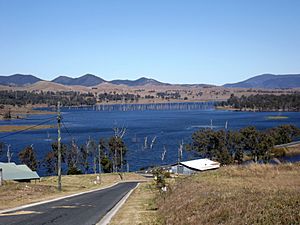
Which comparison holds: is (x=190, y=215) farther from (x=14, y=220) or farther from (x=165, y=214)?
(x=14, y=220)

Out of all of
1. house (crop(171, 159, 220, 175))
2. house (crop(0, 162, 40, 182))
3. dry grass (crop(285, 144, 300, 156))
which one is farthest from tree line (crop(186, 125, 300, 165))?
house (crop(0, 162, 40, 182))

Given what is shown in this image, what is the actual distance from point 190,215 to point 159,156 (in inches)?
3523

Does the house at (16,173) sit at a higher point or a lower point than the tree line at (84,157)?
higher

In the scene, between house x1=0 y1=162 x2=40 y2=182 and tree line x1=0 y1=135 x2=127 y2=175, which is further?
tree line x1=0 y1=135 x2=127 y2=175

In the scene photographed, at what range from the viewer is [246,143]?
102m

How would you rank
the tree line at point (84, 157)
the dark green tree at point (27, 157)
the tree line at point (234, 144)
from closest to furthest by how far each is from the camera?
the dark green tree at point (27, 157)
the tree line at point (84, 157)
the tree line at point (234, 144)

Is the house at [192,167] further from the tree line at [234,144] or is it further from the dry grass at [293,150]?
the dry grass at [293,150]

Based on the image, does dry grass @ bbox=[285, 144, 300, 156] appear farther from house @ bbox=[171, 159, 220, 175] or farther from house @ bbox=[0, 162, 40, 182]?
house @ bbox=[0, 162, 40, 182]

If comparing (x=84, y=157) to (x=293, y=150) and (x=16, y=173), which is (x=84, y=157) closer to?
(x=16, y=173)

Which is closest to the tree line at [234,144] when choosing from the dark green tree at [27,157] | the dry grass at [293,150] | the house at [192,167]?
the dry grass at [293,150]

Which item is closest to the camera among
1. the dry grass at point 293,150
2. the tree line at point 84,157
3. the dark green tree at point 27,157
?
the dark green tree at point 27,157

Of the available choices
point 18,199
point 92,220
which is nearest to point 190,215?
point 92,220

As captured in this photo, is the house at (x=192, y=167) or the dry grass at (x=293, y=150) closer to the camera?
the house at (x=192, y=167)

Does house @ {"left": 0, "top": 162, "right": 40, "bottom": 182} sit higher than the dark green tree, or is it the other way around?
house @ {"left": 0, "top": 162, "right": 40, "bottom": 182}
